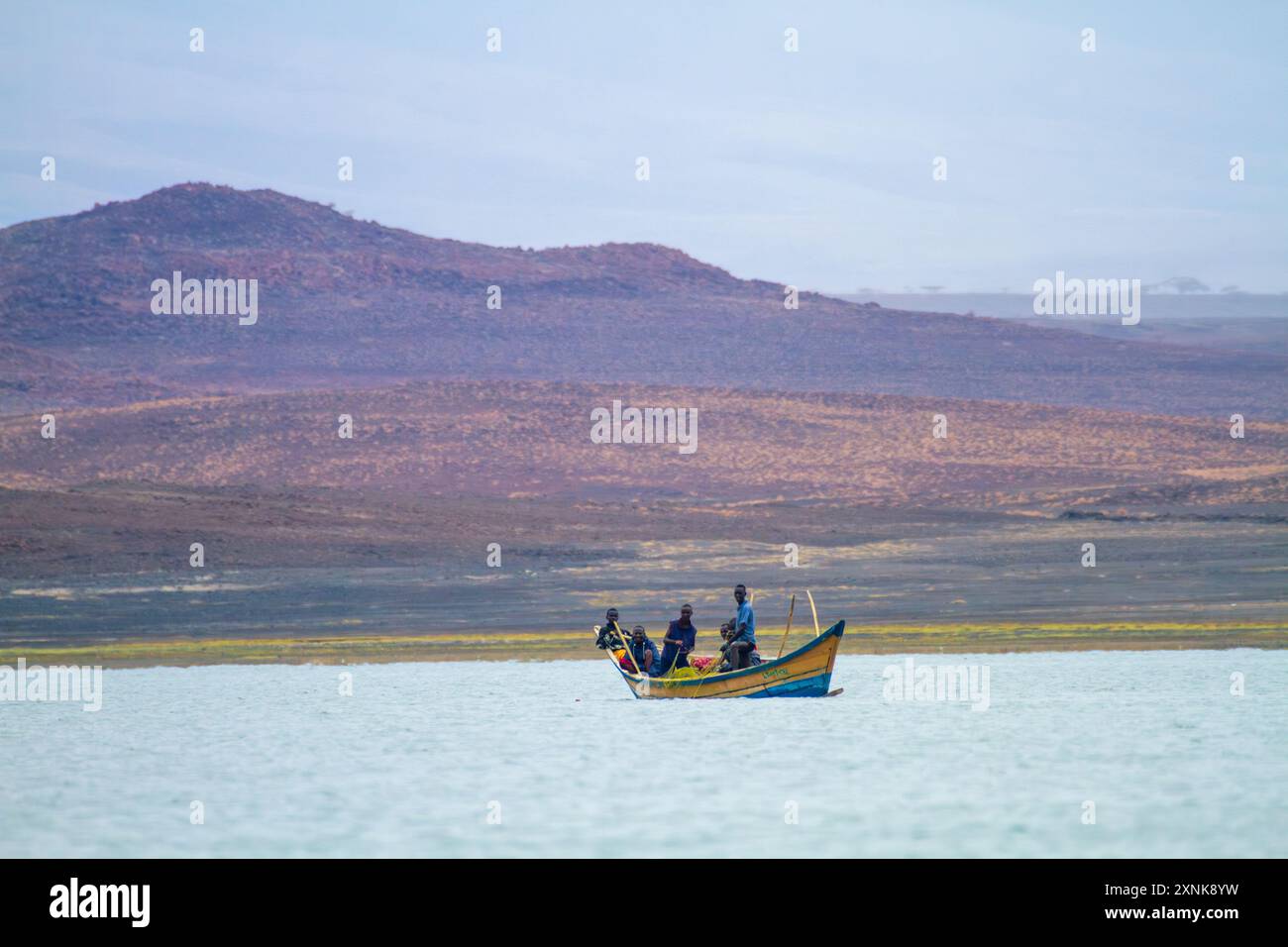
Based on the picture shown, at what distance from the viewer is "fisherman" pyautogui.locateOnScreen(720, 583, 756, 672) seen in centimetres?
2386

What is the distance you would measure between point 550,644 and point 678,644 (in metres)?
7.77

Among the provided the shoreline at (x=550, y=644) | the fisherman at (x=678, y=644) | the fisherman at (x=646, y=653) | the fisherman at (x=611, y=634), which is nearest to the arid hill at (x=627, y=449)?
the shoreline at (x=550, y=644)

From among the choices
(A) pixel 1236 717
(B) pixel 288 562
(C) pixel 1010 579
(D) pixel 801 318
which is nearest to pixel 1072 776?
(A) pixel 1236 717

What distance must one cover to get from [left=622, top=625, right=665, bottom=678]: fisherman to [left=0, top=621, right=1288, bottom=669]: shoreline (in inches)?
216

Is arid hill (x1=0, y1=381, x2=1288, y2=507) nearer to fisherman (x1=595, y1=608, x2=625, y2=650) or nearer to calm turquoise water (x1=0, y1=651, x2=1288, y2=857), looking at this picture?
fisherman (x1=595, y1=608, x2=625, y2=650)

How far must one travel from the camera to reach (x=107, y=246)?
156m

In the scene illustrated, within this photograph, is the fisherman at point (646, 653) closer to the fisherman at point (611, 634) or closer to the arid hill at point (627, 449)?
the fisherman at point (611, 634)

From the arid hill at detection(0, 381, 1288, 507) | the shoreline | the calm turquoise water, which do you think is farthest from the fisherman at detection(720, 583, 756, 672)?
the arid hill at detection(0, 381, 1288, 507)

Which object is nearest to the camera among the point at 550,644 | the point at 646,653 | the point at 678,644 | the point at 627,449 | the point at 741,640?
the point at 741,640

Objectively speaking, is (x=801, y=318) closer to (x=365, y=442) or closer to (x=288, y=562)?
(x=365, y=442)

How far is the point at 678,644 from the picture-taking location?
2472 cm

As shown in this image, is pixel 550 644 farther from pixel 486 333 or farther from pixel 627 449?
pixel 486 333

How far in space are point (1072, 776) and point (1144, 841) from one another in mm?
3428

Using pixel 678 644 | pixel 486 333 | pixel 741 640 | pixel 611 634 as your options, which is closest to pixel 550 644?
pixel 611 634
